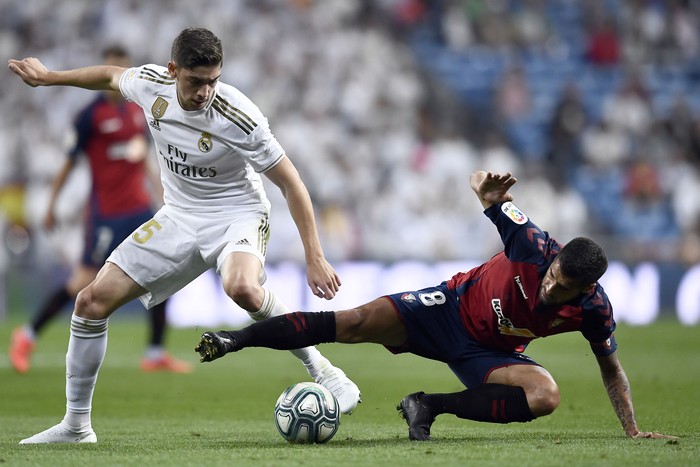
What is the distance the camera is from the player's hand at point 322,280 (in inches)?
224

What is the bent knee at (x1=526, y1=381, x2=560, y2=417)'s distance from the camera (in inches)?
223

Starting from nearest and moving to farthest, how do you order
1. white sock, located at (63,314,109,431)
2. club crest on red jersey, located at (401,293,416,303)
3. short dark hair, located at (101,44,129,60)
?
1. white sock, located at (63,314,109,431)
2. club crest on red jersey, located at (401,293,416,303)
3. short dark hair, located at (101,44,129,60)

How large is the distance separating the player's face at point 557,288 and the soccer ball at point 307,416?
→ 46.4 inches

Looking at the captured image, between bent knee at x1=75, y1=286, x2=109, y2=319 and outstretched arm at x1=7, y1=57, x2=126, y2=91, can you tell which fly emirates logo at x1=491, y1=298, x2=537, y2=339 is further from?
outstretched arm at x1=7, y1=57, x2=126, y2=91

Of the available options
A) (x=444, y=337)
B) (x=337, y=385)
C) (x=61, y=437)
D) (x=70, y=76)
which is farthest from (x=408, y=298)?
(x=70, y=76)

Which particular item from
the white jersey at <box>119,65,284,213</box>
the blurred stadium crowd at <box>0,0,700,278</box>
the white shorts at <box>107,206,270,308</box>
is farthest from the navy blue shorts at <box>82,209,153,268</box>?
the blurred stadium crowd at <box>0,0,700,278</box>

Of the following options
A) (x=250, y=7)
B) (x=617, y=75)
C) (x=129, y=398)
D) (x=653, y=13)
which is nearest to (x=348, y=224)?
(x=250, y=7)

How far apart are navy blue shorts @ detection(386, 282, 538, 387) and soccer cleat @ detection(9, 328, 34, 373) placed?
17.0 feet

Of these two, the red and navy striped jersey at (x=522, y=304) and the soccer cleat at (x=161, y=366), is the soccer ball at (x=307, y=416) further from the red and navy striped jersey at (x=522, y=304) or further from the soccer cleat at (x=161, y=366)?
the soccer cleat at (x=161, y=366)

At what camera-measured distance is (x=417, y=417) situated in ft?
19.1

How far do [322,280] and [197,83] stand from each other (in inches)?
46.3

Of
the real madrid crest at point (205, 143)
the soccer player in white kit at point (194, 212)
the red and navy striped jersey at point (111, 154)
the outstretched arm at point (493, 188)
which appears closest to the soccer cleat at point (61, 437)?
the soccer player in white kit at point (194, 212)

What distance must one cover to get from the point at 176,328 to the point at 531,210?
5.87m

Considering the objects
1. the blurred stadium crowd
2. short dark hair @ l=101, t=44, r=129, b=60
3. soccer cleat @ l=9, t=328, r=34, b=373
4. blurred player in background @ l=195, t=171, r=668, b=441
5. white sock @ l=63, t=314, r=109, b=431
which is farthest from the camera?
the blurred stadium crowd
